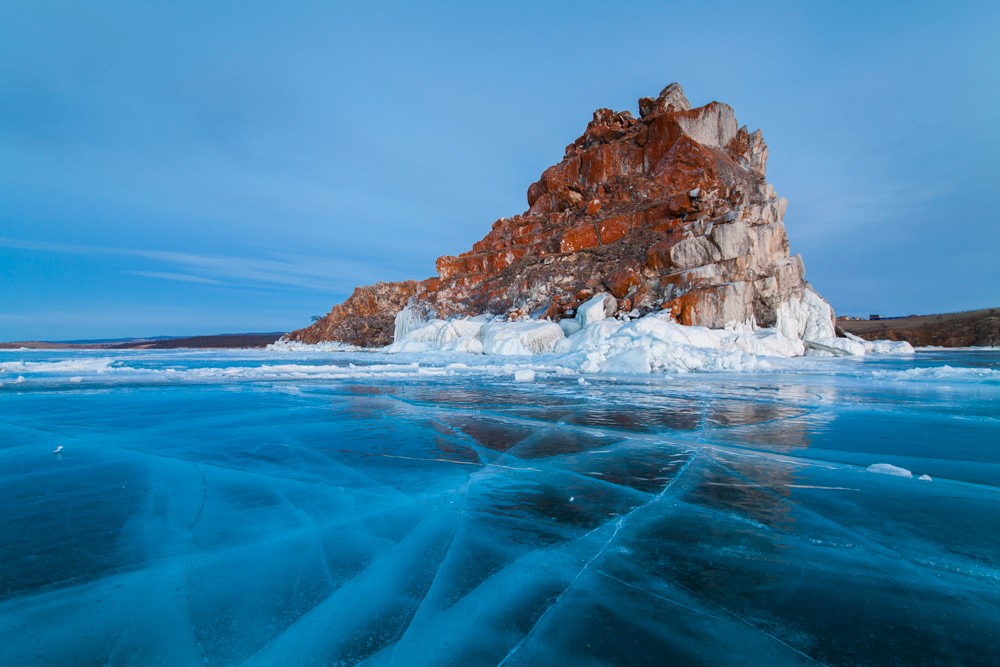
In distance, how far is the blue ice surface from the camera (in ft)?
4.78

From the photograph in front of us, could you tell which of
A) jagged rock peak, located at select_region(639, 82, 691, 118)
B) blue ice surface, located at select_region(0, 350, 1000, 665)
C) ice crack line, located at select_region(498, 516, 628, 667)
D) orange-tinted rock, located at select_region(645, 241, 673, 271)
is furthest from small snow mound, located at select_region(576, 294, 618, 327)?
jagged rock peak, located at select_region(639, 82, 691, 118)

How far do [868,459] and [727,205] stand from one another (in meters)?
29.2

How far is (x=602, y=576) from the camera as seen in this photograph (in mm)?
1837

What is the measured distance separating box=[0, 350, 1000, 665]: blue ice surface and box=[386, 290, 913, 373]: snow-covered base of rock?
849 centimetres

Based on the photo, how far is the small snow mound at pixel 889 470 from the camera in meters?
3.16

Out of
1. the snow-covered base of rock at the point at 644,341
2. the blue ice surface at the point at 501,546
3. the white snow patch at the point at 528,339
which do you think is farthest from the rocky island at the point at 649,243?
the blue ice surface at the point at 501,546

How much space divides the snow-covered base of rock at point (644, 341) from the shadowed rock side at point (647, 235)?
134 cm

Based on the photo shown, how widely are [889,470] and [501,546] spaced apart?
9.96ft

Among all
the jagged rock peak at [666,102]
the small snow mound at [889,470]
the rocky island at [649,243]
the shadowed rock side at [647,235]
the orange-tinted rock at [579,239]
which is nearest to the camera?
the small snow mound at [889,470]

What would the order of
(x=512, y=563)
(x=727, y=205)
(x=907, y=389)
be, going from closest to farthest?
1. (x=512, y=563)
2. (x=907, y=389)
3. (x=727, y=205)

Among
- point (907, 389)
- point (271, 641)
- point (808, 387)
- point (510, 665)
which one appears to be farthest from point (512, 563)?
point (907, 389)

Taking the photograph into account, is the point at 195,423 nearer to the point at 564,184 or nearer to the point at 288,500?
the point at 288,500

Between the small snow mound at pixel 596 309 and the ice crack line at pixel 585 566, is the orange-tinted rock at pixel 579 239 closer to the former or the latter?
the small snow mound at pixel 596 309

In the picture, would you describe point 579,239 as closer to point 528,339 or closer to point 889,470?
point 528,339
